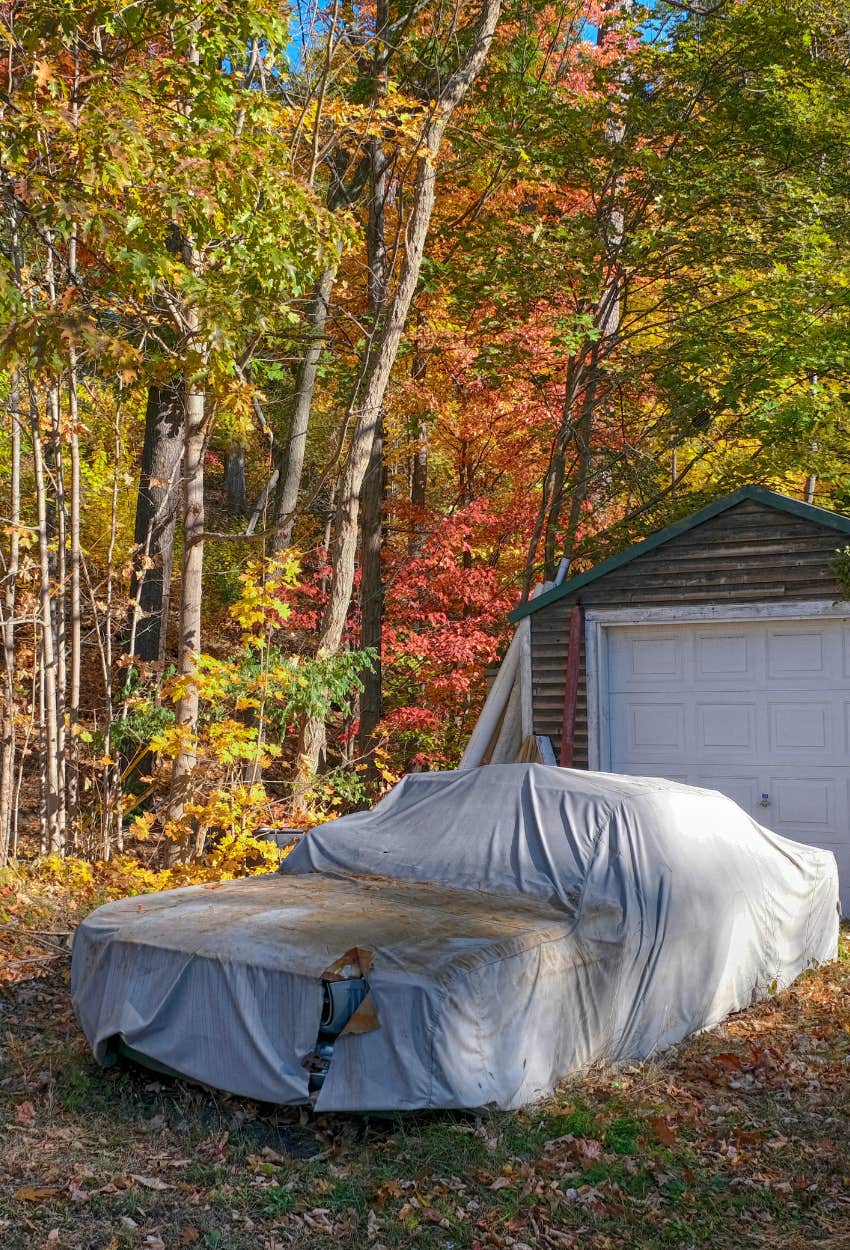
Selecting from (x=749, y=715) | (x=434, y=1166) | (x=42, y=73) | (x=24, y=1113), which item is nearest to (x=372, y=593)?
(x=749, y=715)

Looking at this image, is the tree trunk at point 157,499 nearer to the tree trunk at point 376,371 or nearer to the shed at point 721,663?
the tree trunk at point 376,371

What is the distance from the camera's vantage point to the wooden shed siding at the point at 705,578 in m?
9.93

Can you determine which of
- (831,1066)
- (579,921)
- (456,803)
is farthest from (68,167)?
(831,1066)

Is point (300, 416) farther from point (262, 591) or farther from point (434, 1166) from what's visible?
point (434, 1166)

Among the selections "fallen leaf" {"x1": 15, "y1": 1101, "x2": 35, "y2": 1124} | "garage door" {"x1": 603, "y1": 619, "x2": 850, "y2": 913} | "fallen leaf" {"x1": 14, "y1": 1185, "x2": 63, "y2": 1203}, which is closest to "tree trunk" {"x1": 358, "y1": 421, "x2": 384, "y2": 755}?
"garage door" {"x1": 603, "y1": 619, "x2": 850, "y2": 913}

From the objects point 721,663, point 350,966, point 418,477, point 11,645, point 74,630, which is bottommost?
point 350,966

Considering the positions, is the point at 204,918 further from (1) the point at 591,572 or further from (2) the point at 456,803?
(1) the point at 591,572

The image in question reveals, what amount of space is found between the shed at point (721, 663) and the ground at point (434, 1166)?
172 inches

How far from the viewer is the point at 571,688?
10844 mm

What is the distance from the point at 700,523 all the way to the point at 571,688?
185cm

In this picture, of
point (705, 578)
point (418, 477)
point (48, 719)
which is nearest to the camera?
point (48, 719)

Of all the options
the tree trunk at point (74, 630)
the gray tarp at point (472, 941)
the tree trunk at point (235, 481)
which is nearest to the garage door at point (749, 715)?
the gray tarp at point (472, 941)

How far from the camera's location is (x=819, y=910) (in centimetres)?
777

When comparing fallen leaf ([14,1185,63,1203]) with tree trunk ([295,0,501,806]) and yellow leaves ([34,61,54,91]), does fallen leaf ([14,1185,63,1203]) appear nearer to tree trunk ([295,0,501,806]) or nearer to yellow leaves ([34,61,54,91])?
yellow leaves ([34,61,54,91])
